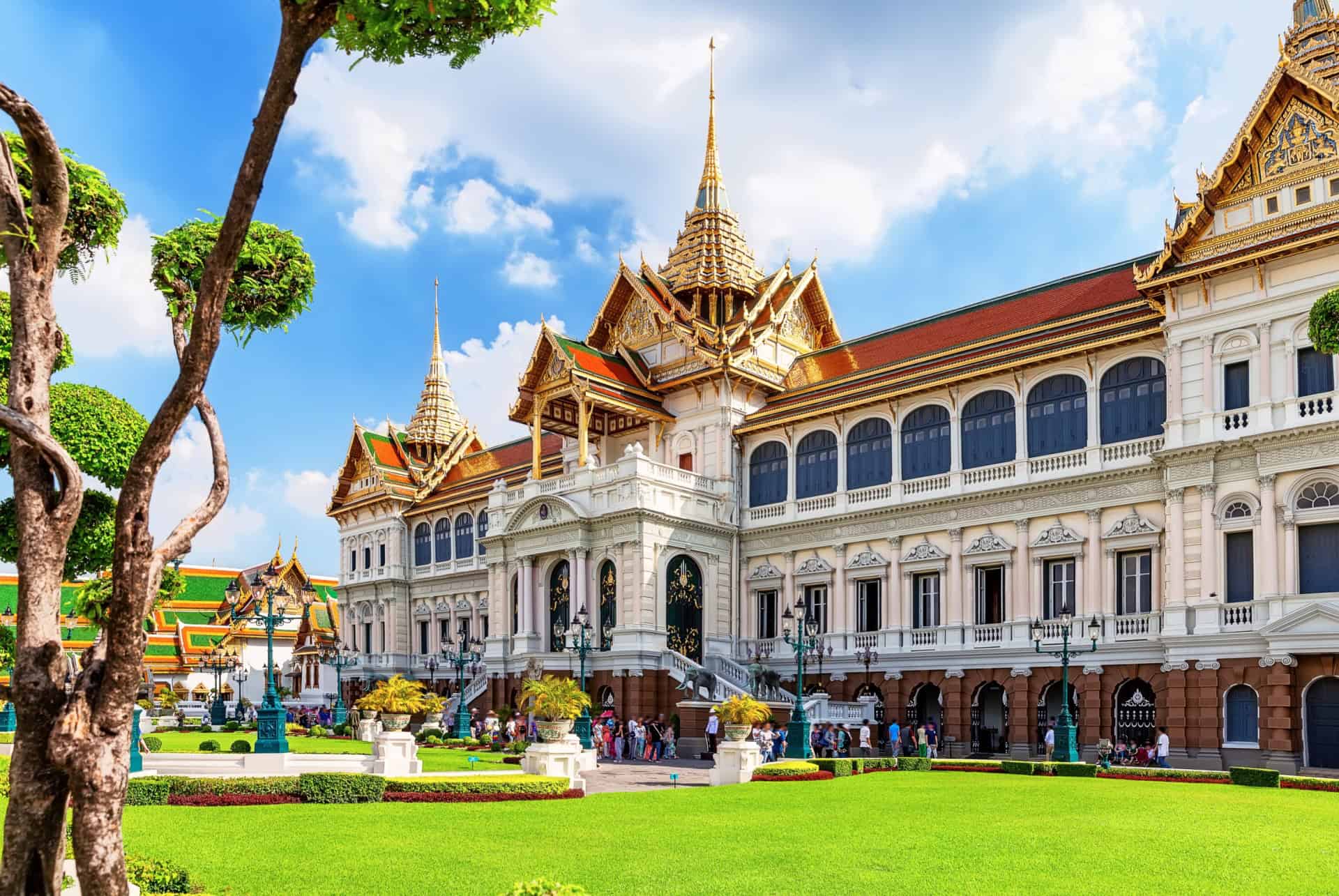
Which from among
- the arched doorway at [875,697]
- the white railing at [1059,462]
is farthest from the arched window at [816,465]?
the white railing at [1059,462]

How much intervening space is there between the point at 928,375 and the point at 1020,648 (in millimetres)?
9124

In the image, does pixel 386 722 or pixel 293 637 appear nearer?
pixel 386 722

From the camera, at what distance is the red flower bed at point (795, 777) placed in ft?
83.5

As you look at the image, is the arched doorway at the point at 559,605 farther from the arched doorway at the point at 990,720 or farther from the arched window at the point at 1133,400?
the arched window at the point at 1133,400

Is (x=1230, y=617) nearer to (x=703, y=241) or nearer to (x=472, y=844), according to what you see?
A: (x=472, y=844)

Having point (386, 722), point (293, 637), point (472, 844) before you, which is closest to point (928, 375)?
point (386, 722)

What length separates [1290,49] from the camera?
31859 millimetres

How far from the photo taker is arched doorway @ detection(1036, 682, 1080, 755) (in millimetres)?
34031

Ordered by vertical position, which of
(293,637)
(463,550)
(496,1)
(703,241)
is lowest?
(293,637)

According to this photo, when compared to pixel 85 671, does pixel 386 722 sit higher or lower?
lower

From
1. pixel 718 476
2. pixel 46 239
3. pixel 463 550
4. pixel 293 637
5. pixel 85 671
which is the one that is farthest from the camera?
pixel 293 637

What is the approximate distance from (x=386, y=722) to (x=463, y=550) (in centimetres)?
3071

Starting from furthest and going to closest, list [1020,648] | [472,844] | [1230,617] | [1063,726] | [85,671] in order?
[1020,648]
[1230,617]
[1063,726]
[472,844]
[85,671]

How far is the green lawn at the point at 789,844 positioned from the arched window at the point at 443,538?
126ft
